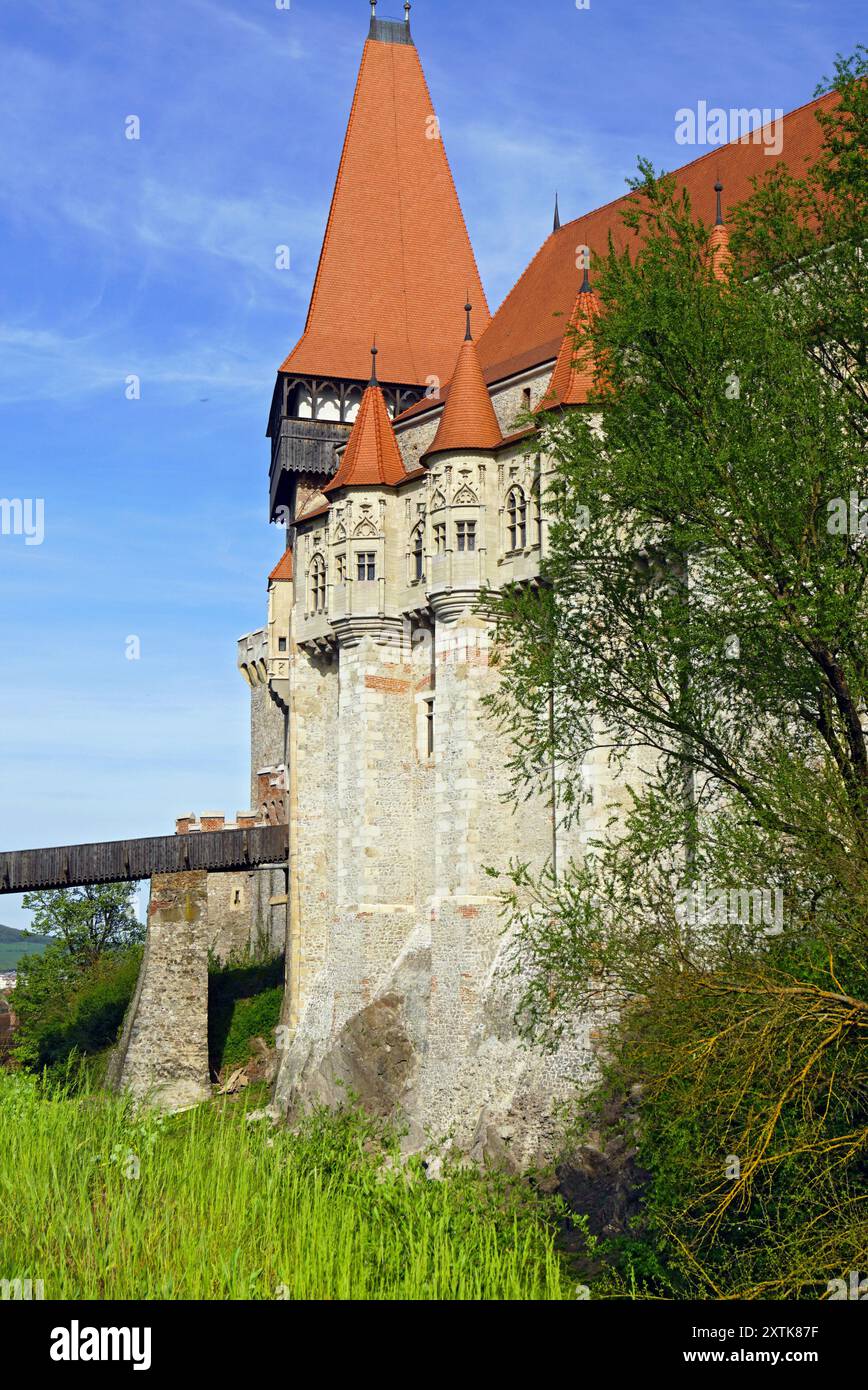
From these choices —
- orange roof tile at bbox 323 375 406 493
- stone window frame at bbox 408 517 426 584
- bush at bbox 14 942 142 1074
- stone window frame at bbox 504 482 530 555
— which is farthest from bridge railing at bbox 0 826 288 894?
stone window frame at bbox 504 482 530 555

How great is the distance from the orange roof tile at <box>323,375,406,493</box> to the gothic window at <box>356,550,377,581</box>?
4.29 ft

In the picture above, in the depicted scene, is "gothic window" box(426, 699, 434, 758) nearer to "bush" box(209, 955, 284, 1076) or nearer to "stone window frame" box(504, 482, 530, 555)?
"stone window frame" box(504, 482, 530, 555)

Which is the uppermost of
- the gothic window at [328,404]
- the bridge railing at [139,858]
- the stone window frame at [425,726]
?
the gothic window at [328,404]

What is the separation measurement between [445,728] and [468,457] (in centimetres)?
474

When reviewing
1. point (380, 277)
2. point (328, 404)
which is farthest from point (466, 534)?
point (380, 277)

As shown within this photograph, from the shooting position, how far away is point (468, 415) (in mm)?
28688

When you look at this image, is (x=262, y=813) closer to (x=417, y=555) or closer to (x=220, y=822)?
(x=220, y=822)

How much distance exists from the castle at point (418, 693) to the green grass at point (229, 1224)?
5.78 m

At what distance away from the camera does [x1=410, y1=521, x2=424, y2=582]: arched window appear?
30.0m

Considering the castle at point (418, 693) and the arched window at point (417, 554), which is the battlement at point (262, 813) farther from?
the arched window at point (417, 554)

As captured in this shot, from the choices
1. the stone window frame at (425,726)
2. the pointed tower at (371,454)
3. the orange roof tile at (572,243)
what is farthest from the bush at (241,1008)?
the orange roof tile at (572,243)

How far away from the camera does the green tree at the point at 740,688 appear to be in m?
12.4

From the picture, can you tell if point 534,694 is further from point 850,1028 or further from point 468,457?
point 468,457
